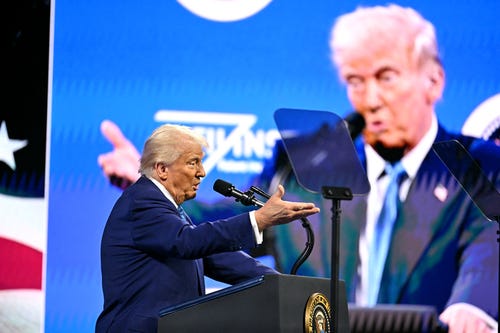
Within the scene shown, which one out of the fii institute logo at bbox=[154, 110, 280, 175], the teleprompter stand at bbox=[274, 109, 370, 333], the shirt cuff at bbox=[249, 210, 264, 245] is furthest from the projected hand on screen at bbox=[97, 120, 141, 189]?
the shirt cuff at bbox=[249, 210, 264, 245]

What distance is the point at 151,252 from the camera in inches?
98.3

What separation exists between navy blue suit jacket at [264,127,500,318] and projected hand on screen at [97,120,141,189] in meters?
0.76

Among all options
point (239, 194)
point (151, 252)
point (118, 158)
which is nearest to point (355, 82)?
point (118, 158)

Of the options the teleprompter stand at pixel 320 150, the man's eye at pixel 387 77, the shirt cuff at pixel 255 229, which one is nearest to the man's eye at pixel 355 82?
the man's eye at pixel 387 77

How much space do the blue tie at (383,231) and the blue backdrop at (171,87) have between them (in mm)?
403

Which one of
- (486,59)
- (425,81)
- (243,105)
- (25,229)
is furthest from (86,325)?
(486,59)

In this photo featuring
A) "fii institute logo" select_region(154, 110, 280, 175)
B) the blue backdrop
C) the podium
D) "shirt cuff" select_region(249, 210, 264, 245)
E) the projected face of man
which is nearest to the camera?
the podium

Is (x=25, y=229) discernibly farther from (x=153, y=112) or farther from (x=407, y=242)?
(x=407, y=242)

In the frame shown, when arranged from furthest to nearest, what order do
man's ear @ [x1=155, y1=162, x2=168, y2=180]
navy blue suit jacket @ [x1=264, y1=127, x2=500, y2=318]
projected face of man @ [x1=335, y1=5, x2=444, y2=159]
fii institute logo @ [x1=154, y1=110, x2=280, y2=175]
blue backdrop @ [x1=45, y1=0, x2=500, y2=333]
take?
projected face of man @ [x1=335, y1=5, x2=444, y2=159] < navy blue suit jacket @ [x1=264, y1=127, x2=500, y2=318] < fii institute logo @ [x1=154, y1=110, x2=280, y2=175] < blue backdrop @ [x1=45, y1=0, x2=500, y2=333] < man's ear @ [x1=155, y1=162, x2=168, y2=180]

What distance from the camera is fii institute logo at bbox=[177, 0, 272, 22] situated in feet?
13.6

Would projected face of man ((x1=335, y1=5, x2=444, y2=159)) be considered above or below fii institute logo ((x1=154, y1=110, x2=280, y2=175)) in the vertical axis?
above

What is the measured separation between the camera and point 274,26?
4.25 metres

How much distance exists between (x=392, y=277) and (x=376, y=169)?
0.54m

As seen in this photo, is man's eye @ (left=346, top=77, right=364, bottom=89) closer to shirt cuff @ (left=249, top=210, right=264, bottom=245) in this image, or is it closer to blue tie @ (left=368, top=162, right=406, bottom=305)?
blue tie @ (left=368, top=162, right=406, bottom=305)
